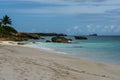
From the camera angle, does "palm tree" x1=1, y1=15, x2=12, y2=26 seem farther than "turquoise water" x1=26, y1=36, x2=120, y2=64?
Yes

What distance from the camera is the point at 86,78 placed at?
14609 mm

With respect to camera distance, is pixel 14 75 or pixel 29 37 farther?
pixel 29 37

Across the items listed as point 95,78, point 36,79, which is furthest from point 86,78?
point 36,79

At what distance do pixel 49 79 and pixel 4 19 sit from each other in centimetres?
7956

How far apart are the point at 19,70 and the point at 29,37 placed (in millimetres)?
94319

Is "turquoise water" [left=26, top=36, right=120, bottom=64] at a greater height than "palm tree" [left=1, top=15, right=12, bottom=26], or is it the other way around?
"palm tree" [left=1, top=15, right=12, bottom=26]

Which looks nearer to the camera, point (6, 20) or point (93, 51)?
point (93, 51)

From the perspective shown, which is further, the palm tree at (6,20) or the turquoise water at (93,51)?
the palm tree at (6,20)

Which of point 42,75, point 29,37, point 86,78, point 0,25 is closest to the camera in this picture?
point 42,75

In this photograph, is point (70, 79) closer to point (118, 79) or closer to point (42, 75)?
point (42, 75)

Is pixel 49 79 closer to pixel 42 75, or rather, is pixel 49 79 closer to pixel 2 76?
pixel 42 75

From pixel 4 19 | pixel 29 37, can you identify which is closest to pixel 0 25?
pixel 4 19

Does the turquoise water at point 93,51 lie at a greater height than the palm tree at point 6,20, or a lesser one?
lesser

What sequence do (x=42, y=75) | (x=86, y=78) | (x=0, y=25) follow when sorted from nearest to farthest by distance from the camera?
1. (x=42, y=75)
2. (x=86, y=78)
3. (x=0, y=25)
